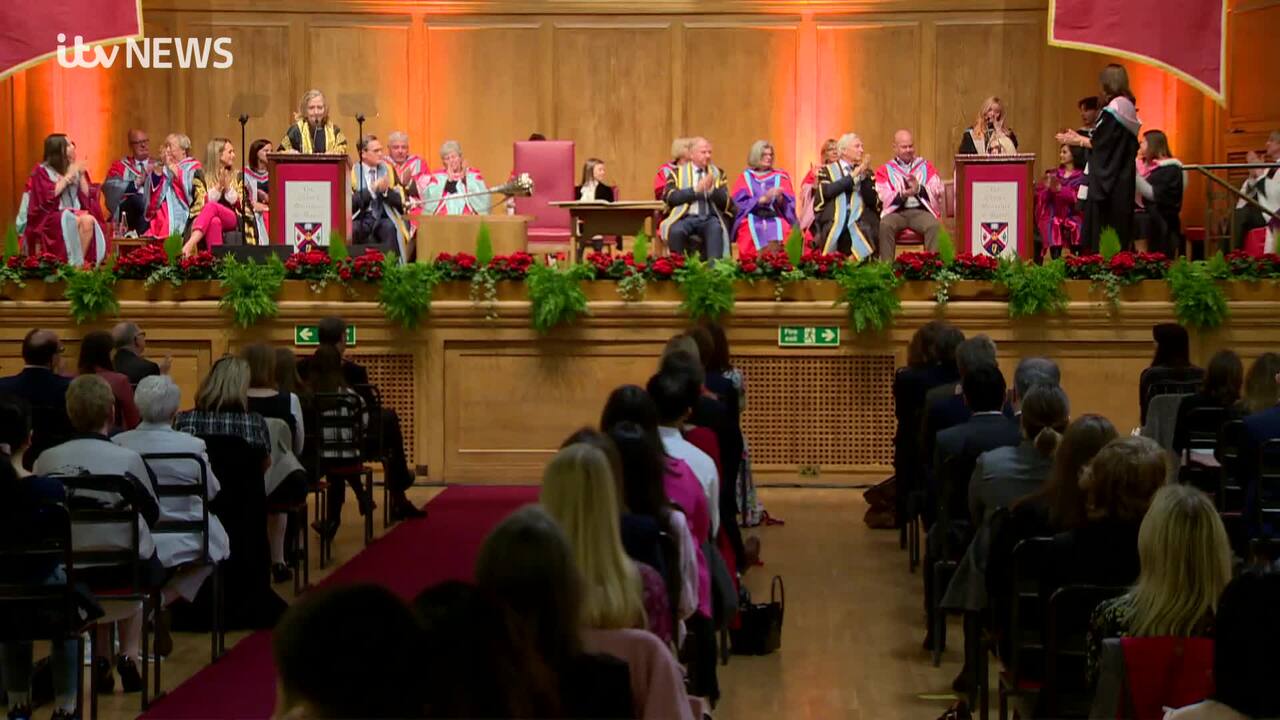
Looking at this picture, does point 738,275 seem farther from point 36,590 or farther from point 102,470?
point 36,590

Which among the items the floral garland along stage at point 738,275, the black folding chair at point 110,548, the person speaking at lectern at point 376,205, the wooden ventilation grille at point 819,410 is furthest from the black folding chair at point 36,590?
the person speaking at lectern at point 376,205

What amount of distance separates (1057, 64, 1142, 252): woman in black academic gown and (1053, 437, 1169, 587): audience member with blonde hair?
8.69 meters

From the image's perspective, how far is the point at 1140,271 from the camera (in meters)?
10.6

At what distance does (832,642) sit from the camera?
6824mm

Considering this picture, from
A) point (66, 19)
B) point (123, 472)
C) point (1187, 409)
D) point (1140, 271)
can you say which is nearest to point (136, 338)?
point (123, 472)

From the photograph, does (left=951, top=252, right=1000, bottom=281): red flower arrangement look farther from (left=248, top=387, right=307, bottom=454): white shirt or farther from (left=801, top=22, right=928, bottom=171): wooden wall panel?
(left=801, top=22, right=928, bottom=171): wooden wall panel

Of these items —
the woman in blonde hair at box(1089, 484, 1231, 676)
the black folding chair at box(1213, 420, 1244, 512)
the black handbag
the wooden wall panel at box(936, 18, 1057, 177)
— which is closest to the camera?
the woman in blonde hair at box(1089, 484, 1231, 676)

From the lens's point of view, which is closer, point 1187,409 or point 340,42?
point 1187,409

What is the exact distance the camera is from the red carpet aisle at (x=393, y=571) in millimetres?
5738

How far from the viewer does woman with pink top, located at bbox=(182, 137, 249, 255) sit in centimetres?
1445

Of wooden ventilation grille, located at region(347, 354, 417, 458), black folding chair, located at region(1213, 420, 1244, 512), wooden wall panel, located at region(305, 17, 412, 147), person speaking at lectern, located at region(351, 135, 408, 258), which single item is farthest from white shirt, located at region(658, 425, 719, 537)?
wooden wall panel, located at region(305, 17, 412, 147)

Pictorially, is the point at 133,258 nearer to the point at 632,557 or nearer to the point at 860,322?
the point at 860,322

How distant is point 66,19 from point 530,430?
6963 mm

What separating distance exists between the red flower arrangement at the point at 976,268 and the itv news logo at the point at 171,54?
911 centimetres
